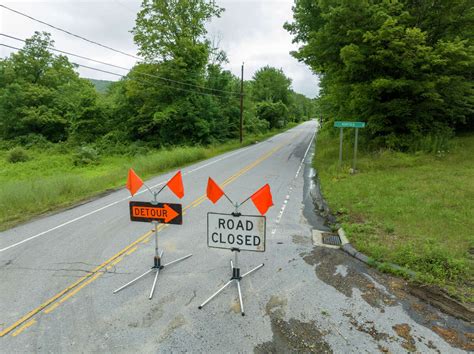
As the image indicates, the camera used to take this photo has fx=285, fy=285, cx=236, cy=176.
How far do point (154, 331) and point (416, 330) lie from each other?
318 centimetres

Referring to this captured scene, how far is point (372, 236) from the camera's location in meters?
6.00

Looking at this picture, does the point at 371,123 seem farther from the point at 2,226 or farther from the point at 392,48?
the point at 2,226

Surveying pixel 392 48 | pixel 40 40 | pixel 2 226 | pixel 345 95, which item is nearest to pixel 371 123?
pixel 345 95

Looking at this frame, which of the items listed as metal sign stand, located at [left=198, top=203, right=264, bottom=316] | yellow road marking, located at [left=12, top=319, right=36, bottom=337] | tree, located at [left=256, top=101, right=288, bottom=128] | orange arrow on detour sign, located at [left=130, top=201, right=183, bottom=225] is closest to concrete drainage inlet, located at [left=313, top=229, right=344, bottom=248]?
metal sign stand, located at [left=198, top=203, right=264, bottom=316]

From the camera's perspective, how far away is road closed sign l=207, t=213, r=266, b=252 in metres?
4.22

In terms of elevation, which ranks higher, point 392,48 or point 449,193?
point 392,48

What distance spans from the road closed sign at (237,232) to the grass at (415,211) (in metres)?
2.36

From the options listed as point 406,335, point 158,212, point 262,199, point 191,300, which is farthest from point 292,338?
point 158,212

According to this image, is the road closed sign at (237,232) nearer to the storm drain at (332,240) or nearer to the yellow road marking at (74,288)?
the yellow road marking at (74,288)

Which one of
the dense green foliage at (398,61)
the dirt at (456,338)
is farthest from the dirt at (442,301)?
the dense green foliage at (398,61)

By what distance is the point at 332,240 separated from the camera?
6250 mm

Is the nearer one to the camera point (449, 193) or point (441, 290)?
point (441, 290)

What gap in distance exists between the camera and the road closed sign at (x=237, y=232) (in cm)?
422

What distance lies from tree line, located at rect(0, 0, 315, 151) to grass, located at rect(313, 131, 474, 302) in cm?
1720
